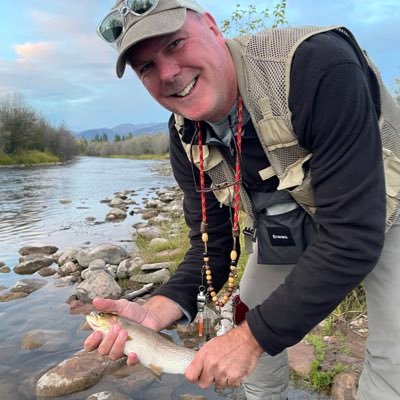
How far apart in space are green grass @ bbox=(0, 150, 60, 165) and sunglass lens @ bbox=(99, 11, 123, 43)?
5563cm

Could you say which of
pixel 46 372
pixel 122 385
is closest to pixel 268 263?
→ pixel 122 385

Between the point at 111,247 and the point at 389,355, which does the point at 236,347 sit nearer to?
the point at 389,355

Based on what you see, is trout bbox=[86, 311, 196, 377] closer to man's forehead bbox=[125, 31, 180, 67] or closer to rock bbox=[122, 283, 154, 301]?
man's forehead bbox=[125, 31, 180, 67]

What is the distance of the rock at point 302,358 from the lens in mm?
4020

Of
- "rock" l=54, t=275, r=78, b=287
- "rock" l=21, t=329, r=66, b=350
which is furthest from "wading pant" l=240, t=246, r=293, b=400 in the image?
"rock" l=54, t=275, r=78, b=287

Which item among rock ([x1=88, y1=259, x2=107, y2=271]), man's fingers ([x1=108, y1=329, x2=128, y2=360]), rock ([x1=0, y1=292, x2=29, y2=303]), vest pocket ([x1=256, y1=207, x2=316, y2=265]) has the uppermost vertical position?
vest pocket ([x1=256, y1=207, x2=316, y2=265])

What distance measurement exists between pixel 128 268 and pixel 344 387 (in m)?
4.71

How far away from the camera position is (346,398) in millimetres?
3566

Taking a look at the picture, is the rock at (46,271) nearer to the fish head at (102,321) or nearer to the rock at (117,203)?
the fish head at (102,321)

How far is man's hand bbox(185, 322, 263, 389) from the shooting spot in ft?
7.65

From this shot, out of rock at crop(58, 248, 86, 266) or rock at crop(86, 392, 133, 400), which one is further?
rock at crop(58, 248, 86, 266)

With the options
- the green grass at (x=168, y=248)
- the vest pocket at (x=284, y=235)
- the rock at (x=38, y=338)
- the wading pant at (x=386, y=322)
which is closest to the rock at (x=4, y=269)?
the green grass at (x=168, y=248)

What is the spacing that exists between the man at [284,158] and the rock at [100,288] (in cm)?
375

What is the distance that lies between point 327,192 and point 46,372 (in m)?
3.67
